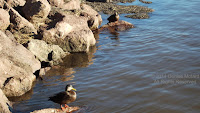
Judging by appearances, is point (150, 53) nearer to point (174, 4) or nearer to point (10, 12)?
point (10, 12)

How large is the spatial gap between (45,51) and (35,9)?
304 cm

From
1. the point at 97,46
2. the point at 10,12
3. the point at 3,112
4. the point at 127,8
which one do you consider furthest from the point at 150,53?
the point at 127,8

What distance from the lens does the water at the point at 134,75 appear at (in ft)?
33.9

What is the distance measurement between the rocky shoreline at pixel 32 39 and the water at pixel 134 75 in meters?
0.56

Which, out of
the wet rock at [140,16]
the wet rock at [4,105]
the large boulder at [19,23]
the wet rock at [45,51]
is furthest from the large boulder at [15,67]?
the wet rock at [140,16]

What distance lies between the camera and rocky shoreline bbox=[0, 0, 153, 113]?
1144cm

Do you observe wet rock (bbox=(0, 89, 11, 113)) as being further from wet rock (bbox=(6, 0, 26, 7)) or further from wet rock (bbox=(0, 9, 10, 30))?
wet rock (bbox=(6, 0, 26, 7))

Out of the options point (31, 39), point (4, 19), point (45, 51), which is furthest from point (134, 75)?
point (4, 19)

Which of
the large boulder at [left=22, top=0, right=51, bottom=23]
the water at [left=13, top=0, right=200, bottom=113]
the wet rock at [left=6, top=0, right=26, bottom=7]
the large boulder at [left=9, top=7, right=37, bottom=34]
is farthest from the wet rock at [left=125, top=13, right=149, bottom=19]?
the large boulder at [left=9, top=7, right=37, bottom=34]

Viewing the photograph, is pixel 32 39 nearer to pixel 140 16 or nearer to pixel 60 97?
pixel 60 97

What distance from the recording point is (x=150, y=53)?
618 inches

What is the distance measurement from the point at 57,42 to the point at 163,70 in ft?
20.1

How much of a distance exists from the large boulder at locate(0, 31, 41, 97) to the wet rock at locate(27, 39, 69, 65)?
2.66 ft

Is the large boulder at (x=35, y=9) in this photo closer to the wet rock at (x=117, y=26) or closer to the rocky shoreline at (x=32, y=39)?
the rocky shoreline at (x=32, y=39)
